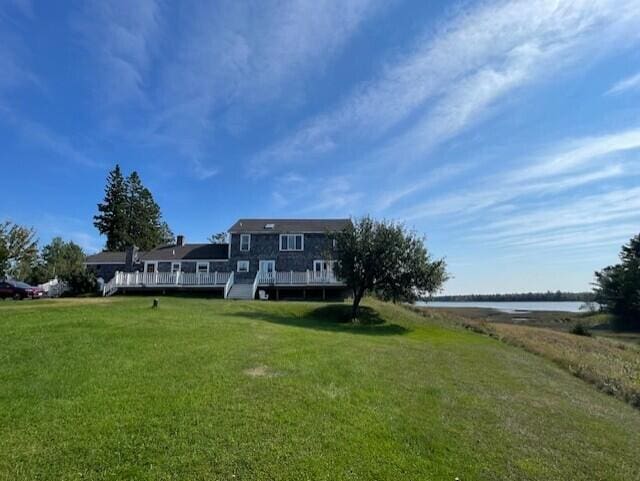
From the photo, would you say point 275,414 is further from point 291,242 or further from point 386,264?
point 291,242

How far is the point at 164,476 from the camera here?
429cm

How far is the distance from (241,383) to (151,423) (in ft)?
6.94

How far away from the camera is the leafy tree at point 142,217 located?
58469 millimetres

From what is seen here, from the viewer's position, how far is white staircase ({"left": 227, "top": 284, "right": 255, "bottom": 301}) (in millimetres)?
28484

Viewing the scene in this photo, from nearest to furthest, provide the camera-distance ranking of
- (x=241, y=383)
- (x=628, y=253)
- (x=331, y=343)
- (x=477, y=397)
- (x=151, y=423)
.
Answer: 1. (x=151, y=423)
2. (x=241, y=383)
3. (x=477, y=397)
4. (x=331, y=343)
5. (x=628, y=253)

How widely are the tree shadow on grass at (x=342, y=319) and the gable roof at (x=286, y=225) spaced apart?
853 cm

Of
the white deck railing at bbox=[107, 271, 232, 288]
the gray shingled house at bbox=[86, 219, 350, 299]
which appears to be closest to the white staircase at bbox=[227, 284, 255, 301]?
the gray shingled house at bbox=[86, 219, 350, 299]

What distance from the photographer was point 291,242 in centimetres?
3173

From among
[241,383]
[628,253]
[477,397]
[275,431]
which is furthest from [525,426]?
[628,253]

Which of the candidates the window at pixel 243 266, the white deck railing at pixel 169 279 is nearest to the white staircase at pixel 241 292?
the white deck railing at pixel 169 279

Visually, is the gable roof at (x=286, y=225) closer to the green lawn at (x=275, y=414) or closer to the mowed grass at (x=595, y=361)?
the mowed grass at (x=595, y=361)

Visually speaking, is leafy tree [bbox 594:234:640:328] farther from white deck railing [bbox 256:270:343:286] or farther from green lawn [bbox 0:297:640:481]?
green lawn [bbox 0:297:640:481]

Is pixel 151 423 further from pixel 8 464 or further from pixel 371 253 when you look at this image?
pixel 371 253

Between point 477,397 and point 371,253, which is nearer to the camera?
point 477,397
